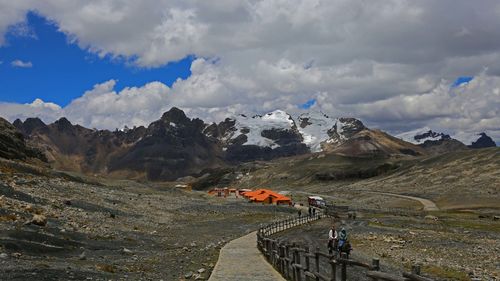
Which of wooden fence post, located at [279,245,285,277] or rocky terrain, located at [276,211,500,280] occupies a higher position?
wooden fence post, located at [279,245,285,277]

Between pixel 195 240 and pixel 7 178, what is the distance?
22999 mm

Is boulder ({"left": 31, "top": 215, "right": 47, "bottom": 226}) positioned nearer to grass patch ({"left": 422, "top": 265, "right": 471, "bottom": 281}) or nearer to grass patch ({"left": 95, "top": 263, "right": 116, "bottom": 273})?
grass patch ({"left": 95, "top": 263, "right": 116, "bottom": 273})

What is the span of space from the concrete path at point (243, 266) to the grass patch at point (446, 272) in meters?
11.4

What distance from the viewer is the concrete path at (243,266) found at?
88.2 ft

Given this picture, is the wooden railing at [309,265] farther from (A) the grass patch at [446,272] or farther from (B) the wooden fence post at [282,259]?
(A) the grass patch at [446,272]

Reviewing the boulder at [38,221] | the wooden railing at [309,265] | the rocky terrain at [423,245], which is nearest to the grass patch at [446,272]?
the rocky terrain at [423,245]

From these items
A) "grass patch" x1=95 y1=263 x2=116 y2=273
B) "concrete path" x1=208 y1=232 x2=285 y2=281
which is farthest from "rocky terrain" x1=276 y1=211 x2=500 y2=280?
"grass patch" x1=95 y1=263 x2=116 y2=273

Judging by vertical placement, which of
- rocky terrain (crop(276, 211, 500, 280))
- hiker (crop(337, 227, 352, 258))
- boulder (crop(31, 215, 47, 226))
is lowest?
rocky terrain (crop(276, 211, 500, 280))

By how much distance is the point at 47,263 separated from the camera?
79.1 feet

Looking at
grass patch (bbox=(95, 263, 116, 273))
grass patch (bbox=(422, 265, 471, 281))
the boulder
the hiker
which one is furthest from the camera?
the boulder

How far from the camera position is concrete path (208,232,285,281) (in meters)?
26.9

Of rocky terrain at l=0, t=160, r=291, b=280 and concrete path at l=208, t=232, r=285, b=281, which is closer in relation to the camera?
rocky terrain at l=0, t=160, r=291, b=280

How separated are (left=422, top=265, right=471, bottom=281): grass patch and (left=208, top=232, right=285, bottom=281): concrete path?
1138cm

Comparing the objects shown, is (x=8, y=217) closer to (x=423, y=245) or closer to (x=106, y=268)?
(x=106, y=268)
